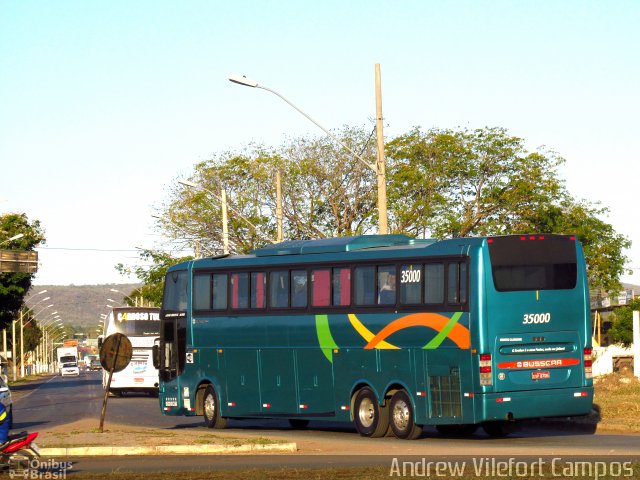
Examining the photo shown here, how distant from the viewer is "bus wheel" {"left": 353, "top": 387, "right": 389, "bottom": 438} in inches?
931

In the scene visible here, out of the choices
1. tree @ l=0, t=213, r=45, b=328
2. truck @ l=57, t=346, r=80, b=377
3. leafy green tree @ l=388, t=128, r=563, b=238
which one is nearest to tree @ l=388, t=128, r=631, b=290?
leafy green tree @ l=388, t=128, r=563, b=238

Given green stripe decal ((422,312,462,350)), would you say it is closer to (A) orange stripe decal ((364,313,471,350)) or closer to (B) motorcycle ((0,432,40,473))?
(A) orange stripe decal ((364,313,471,350))

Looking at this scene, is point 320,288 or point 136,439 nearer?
point 136,439

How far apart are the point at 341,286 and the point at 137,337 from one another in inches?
1051

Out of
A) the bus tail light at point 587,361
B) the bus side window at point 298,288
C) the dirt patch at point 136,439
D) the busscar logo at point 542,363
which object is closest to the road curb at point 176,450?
the dirt patch at point 136,439

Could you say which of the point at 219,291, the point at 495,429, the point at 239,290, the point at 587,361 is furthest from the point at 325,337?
the point at 587,361

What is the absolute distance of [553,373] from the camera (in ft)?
72.9

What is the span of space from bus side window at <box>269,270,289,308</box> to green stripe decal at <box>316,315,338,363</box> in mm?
1098

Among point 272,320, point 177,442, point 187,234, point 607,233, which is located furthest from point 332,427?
point 607,233

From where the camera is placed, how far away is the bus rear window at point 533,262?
2177 centimetres

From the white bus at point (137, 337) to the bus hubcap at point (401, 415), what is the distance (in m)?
26.8

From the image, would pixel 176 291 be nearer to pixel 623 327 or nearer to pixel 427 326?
pixel 427 326

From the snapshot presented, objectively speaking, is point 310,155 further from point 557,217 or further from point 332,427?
point 332,427

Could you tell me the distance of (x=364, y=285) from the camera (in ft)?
78.7
